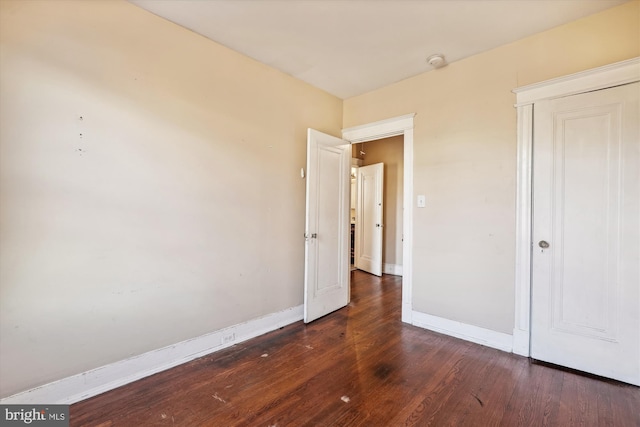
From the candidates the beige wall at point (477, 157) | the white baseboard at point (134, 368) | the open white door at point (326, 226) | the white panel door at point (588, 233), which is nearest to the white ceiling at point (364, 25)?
the beige wall at point (477, 157)

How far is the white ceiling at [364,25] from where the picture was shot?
2.02m

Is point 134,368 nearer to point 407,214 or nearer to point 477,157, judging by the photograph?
point 407,214

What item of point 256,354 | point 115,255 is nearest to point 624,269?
point 256,354

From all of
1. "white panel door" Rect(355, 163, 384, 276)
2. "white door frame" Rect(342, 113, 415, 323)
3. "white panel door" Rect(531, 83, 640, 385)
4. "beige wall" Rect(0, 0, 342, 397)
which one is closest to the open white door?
"beige wall" Rect(0, 0, 342, 397)

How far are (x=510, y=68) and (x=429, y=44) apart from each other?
2.42ft

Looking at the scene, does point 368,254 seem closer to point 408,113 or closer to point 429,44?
point 408,113

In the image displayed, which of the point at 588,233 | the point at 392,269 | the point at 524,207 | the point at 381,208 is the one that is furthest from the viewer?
the point at 392,269

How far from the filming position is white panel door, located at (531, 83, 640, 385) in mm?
1991

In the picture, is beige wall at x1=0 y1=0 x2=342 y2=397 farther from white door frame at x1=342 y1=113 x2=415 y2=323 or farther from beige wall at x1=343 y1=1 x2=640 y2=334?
beige wall at x1=343 y1=1 x2=640 y2=334

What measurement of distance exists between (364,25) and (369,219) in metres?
3.57

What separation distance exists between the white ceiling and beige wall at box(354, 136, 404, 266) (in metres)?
2.41

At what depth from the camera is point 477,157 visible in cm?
265

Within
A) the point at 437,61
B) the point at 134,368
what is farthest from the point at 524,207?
the point at 134,368

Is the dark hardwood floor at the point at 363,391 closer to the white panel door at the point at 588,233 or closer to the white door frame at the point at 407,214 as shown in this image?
the white panel door at the point at 588,233
